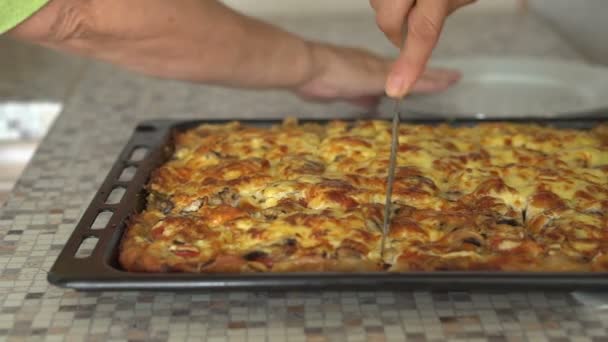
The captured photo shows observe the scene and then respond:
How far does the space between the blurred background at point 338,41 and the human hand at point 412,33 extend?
2.47ft

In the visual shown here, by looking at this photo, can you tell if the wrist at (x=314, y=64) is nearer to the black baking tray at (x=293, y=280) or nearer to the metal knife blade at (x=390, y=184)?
the metal knife blade at (x=390, y=184)

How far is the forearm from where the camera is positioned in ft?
4.64

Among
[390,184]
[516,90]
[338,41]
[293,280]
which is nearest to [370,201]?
[390,184]

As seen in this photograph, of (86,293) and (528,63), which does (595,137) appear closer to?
(528,63)

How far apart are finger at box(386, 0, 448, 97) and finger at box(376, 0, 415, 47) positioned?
0.08 feet

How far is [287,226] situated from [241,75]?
0.62 metres

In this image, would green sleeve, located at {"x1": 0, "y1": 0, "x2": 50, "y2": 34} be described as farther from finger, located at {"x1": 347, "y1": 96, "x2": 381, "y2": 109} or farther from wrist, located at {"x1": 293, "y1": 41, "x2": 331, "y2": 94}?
finger, located at {"x1": 347, "y1": 96, "x2": 381, "y2": 109}

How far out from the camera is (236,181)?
128cm

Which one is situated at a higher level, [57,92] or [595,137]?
[595,137]

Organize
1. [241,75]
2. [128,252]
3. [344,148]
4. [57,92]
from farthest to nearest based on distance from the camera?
[57,92] → [241,75] → [344,148] → [128,252]

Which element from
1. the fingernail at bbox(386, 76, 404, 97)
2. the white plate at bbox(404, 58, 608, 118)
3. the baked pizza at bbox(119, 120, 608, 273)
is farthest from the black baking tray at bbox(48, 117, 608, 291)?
the white plate at bbox(404, 58, 608, 118)

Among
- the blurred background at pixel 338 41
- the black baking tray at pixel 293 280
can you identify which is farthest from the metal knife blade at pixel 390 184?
the blurred background at pixel 338 41

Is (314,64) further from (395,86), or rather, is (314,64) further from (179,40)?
(395,86)

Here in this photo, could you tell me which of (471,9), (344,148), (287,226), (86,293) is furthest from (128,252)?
(471,9)
